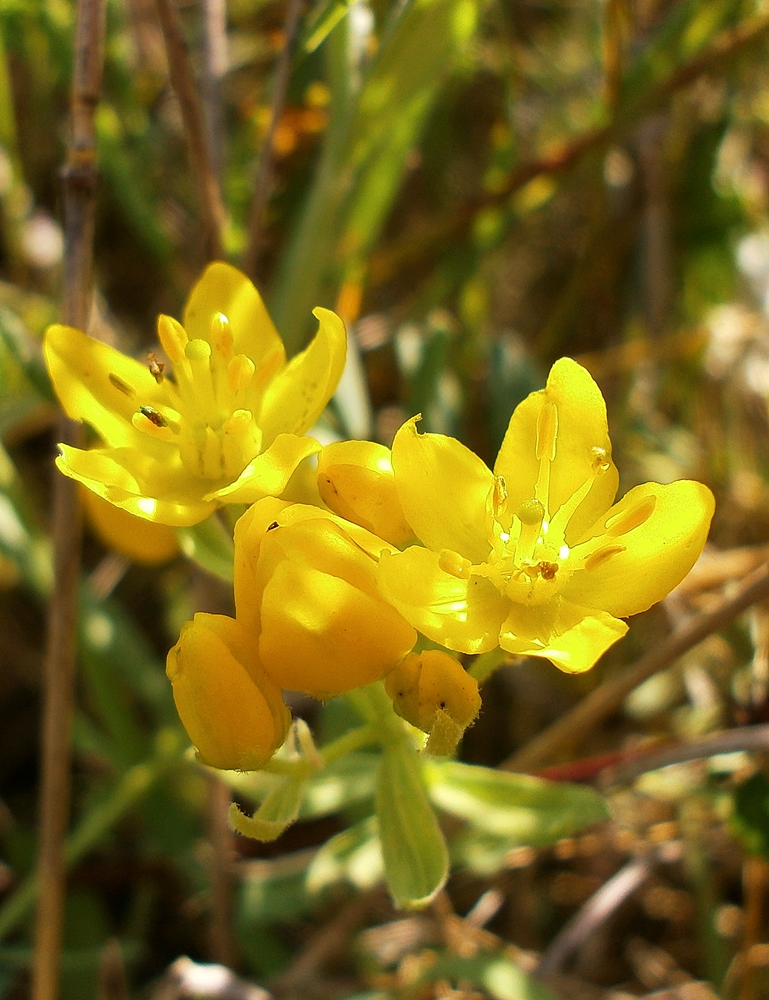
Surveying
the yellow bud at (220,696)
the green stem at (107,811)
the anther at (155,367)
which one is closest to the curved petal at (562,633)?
the yellow bud at (220,696)

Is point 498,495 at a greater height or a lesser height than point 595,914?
greater

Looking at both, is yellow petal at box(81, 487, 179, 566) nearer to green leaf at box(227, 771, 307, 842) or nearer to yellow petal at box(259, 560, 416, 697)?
green leaf at box(227, 771, 307, 842)

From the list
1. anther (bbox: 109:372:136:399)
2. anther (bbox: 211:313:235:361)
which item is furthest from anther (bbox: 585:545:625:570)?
anther (bbox: 109:372:136:399)

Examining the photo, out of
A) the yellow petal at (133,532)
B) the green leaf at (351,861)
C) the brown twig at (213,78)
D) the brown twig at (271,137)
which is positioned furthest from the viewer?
the brown twig at (213,78)

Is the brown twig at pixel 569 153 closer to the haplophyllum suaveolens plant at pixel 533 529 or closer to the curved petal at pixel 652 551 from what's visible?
the haplophyllum suaveolens plant at pixel 533 529

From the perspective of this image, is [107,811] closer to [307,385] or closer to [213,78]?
[307,385]

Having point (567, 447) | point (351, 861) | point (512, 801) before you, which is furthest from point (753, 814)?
point (567, 447)
